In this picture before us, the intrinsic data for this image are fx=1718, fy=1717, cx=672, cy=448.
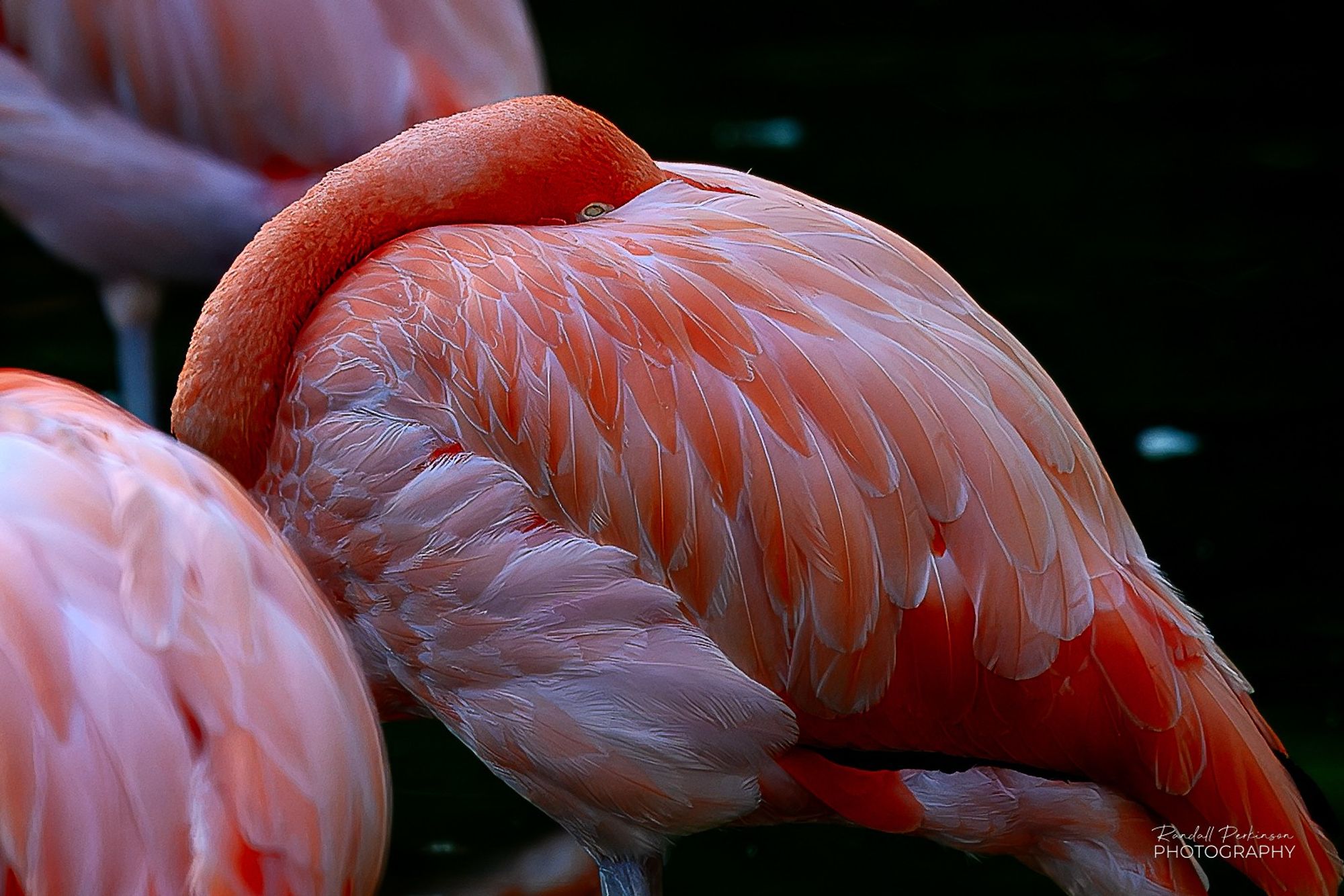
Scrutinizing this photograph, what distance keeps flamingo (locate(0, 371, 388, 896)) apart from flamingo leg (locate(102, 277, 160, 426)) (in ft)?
6.09

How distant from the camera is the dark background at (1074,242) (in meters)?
2.90

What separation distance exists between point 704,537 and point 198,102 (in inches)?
64.0

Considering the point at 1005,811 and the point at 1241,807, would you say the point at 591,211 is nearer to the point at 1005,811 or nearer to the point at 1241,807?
the point at 1005,811

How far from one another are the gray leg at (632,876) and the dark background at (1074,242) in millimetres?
557

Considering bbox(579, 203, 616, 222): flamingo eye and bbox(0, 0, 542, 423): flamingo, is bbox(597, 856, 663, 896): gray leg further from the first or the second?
bbox(0, 0, 542, 423): flamingo

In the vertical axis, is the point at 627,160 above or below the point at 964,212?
above

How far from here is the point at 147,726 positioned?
1366 millimetres

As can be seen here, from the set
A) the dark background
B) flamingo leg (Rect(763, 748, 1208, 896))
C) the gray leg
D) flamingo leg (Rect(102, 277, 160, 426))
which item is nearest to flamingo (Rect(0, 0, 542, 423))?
flamingo leg (Rect(102, 277, 160, 426))

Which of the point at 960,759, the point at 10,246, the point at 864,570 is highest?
the point at 864,570

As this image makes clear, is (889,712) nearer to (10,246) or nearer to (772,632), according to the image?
(772,632)

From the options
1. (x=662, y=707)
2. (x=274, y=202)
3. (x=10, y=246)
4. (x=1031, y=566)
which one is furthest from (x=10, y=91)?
(x=10, y=246)

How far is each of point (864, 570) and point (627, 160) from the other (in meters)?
0.60
